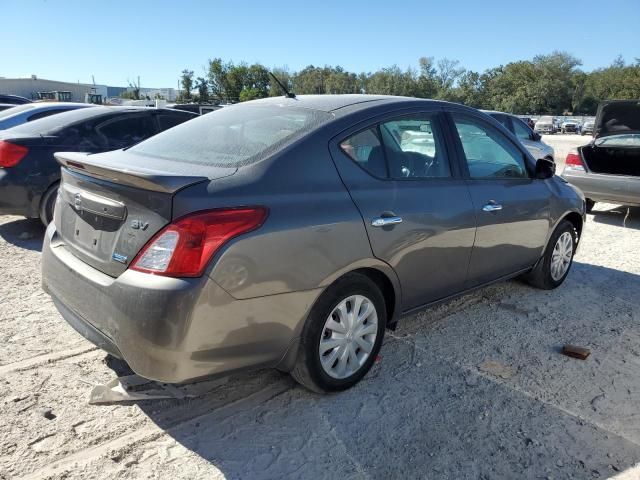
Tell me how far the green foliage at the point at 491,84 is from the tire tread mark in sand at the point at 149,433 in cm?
7493

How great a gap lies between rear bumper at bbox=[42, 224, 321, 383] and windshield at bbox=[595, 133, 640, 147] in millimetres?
7624

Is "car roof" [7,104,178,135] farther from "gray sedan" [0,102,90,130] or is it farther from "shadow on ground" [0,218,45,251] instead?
"gray sedan" [0,102,90,130]

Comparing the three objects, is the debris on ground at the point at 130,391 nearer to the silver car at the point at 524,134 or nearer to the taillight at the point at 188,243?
the taillight at the point at 188,243

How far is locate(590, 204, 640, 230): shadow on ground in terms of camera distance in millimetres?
8125

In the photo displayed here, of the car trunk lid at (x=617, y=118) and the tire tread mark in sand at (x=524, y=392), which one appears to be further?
the car trunk lid at (x=617, y=118)

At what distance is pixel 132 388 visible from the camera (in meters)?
2.96

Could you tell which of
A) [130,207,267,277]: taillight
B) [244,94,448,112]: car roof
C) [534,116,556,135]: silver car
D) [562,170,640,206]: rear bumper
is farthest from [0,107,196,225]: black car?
[534,116,556,135]: silver car

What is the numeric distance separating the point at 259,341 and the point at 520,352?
81.6 inches

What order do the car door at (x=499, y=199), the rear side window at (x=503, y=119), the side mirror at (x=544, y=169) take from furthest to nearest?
the rear side window at (x=503, y=119) → the side mirror at (x=544, y=169) → the car door at (x=499, y=199)

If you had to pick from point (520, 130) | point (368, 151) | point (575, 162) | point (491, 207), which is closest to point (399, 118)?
point (368, 151)

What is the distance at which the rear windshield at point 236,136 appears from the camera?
9.06 feet

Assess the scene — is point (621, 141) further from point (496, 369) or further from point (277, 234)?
point (277, 234)

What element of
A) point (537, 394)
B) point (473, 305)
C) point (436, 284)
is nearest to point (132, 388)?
point (436, 284)

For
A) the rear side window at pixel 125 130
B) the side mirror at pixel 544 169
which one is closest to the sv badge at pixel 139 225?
the side mirror at pixel 544 169
